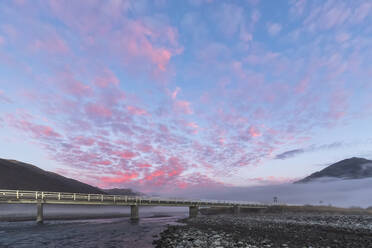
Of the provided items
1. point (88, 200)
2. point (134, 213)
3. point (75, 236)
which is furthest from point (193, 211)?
point (75, 236)

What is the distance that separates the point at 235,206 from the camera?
74875 mm

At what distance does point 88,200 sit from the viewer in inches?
1906

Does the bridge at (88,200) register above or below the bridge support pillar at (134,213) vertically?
above

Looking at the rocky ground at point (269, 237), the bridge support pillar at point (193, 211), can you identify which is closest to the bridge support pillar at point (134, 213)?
the bridge support pillar at point (193, 211)

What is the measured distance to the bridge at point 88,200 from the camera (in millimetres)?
41438

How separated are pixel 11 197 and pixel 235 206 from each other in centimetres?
6283

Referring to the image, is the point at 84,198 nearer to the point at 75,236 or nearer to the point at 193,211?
the point at 75,236

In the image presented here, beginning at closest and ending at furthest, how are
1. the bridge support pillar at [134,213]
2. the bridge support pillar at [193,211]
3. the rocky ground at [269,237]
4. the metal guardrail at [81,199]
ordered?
the rocky ground at [269,237], the metal guardrail at [81,199], the bridge support pillar at [134,213], the bridge support pillar at [193,211]

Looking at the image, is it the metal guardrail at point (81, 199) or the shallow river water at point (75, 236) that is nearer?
the shallow river water at point (75, 236)

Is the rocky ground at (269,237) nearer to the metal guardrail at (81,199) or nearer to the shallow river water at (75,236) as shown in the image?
the shallow river water at (75,236)

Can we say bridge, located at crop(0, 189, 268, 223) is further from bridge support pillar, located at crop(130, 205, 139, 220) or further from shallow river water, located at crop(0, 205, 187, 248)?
shallow river water, located at crop(0, 205, 187, 248)

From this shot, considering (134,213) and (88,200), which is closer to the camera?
(88,200)

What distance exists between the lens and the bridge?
4144cm

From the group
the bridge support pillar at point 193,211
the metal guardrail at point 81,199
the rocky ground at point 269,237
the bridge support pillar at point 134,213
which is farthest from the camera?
the bridge support pillar at point 193,211
